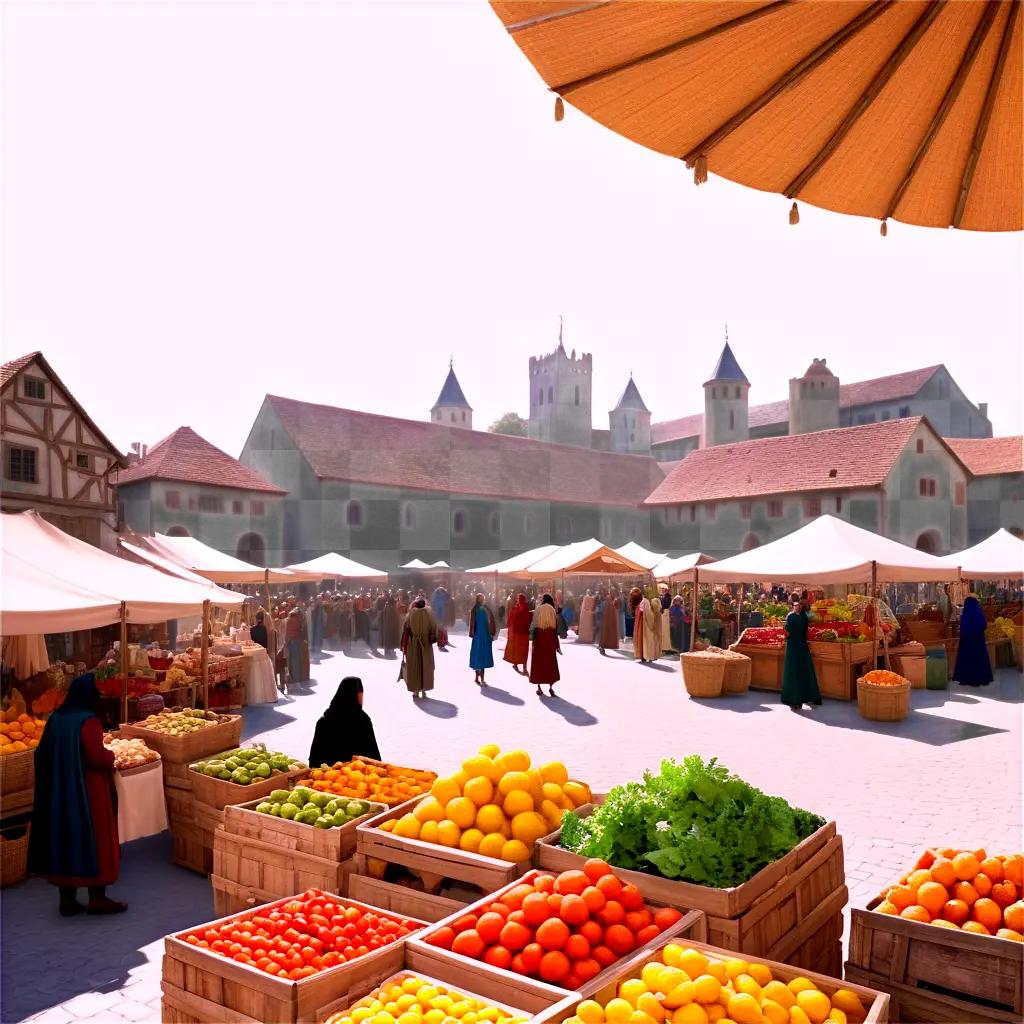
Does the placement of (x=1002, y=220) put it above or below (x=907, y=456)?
below

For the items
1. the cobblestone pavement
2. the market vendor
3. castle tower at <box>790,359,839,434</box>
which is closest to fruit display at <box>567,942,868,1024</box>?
the cobblestone pavement

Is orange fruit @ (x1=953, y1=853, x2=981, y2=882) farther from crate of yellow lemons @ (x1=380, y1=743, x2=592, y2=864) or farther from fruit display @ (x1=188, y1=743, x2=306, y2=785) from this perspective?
fruit display @ (x1=188, y1=743, x2=306, y2=785)

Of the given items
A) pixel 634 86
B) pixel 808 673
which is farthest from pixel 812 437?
pixel 634 86

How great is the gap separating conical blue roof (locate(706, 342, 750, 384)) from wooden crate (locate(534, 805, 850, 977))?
55.5m

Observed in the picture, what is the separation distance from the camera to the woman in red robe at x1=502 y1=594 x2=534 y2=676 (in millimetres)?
17781

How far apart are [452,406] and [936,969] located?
223 feet

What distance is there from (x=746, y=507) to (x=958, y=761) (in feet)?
93.9

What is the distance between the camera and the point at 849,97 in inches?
114

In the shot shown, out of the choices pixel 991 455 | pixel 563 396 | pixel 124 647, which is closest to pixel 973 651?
pixel 124 647

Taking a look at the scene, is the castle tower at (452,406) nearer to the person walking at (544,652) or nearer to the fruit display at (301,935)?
the person walking at (544,652)

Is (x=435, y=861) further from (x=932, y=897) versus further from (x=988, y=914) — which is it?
(x=988, y=914)

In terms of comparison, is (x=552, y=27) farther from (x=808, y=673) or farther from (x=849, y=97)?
(x=808, y=673)

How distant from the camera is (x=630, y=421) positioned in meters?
76.0

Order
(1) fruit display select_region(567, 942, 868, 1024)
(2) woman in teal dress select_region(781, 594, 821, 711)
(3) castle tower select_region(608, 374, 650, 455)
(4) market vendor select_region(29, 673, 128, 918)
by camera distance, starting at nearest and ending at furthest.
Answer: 1. (1) fruit display select_region(567, 942, 868, 1024)
2. (4) market vendor select_region(29, 673, 128, 918)
3. (2) woman in teal dress select_region(781, 594, 821, 711)
4. (3) castle tower select_region(608, 374, 650, 455)
